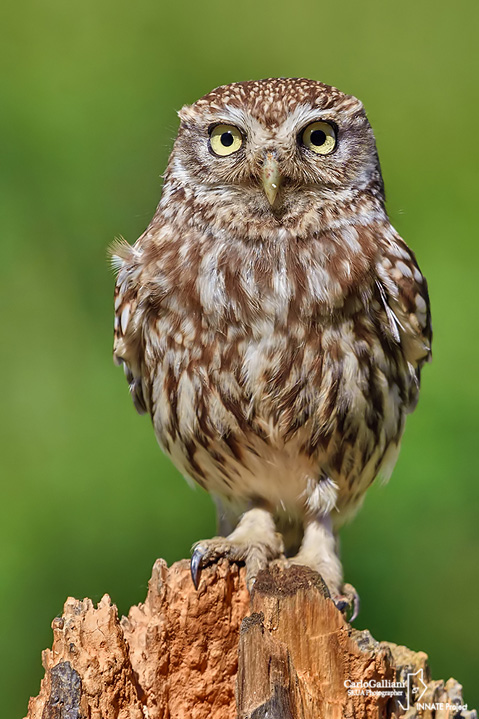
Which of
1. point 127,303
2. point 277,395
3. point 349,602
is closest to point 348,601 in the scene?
point 349,602

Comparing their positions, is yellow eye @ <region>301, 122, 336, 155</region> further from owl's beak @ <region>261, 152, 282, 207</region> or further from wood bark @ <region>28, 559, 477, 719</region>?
wood bark @ <region>28, 559, 477, 719</region>

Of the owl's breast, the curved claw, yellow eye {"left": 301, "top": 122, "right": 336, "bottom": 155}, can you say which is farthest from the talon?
yellow eye {"left": 301, "top": 122, "right": 336, "bottom": 155}

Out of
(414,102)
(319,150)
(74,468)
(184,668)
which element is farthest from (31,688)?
(414,102)

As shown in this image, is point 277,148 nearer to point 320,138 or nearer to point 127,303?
point 320,138

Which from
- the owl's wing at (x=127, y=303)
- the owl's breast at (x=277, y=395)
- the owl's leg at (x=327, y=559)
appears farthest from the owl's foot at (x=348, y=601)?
the owl's wing at (x=127, y=303)

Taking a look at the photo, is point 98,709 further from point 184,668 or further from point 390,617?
point 390,617

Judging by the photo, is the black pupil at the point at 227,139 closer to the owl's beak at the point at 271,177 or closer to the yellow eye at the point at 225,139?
the yellow eye at the point at 225,139
